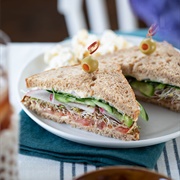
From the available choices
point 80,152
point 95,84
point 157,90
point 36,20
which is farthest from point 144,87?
point 36,20

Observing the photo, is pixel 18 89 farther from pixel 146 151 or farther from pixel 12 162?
pixel 12 162

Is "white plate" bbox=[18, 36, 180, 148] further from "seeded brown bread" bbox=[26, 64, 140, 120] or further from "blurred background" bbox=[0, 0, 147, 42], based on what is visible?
"blurred background" bbox=[0, 0, 147, 42]

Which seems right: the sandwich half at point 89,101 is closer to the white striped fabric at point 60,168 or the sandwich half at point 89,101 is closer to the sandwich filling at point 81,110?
the sandwich filling at point 81,110

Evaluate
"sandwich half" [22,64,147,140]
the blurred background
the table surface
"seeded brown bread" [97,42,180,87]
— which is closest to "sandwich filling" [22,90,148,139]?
"sandwich half" [22,64,147,140]

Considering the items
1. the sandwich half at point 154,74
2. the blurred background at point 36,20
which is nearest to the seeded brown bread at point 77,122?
the sandwich half at point 154,74

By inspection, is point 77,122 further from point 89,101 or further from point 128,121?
point 128,121
